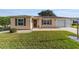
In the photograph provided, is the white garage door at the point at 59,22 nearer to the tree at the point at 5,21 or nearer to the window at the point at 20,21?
the window at the point at 20,21

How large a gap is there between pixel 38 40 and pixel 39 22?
296mm

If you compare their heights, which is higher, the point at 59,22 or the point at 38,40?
the point at 59,22

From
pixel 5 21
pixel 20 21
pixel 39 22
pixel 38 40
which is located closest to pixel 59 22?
pixel 39 22

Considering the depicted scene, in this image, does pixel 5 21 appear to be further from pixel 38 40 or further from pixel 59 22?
pixel 59 22

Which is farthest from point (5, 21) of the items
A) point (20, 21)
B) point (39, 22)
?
point (39, 22)

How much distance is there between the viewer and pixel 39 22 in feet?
14.4

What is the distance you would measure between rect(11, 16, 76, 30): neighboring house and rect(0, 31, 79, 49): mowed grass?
4.5 inches

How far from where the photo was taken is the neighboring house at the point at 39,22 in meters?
4.38
